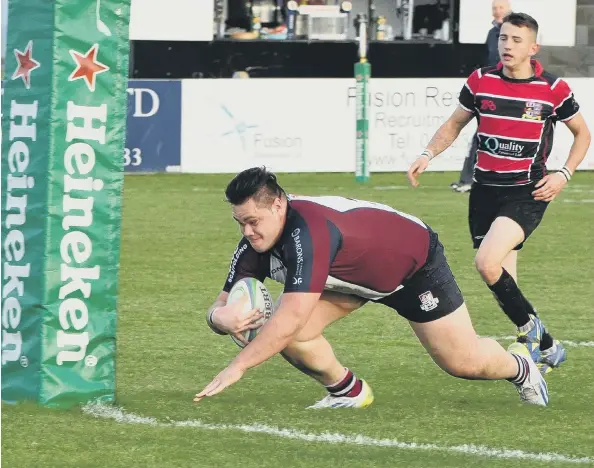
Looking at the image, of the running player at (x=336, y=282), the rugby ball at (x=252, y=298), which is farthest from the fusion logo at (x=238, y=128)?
the rugby ball at (x=252, y=298)

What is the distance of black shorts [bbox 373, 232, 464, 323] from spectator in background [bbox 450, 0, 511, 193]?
693 cm

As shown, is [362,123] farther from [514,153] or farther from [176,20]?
[514,153]

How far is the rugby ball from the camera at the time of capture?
6586 mm

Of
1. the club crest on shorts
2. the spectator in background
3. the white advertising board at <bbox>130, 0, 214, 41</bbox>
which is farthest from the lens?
the white advertising board at <bbox>130, 0, 214, 41</bbox>

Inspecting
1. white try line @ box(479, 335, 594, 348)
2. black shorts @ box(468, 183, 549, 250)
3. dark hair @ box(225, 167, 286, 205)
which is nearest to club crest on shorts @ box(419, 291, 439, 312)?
dark hair @ box(225, 167, 286, 205)

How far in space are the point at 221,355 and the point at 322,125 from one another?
43.7 feet

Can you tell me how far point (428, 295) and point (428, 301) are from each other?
1.1 inches

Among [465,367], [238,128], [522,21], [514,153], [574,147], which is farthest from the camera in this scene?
[238,128]

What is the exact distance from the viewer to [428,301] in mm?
6812

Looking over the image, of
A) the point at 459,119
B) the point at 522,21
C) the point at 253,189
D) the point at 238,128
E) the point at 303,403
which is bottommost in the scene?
the point at 303,403

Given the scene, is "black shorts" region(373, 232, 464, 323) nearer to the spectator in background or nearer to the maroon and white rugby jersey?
the maroon and white rugby jersey

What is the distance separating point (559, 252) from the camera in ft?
44.5

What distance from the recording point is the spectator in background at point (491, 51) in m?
15.7

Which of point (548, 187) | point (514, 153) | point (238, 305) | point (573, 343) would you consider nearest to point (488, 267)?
point (548, 187)
